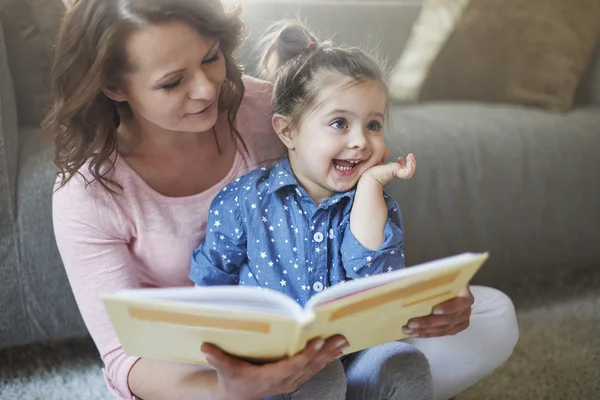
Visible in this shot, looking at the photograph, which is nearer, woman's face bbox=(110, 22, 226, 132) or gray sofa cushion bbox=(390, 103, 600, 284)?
woman's face bbox=(110, 22, 226, 132)

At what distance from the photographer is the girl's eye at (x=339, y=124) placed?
3.37ft

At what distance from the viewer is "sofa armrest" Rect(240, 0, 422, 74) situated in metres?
1.90

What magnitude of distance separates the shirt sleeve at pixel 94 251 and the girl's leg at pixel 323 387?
27cm

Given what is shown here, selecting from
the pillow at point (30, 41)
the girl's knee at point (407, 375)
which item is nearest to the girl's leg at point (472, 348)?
the girl's knee at point (407, 375)

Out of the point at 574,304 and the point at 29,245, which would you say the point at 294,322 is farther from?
the point at 574,304

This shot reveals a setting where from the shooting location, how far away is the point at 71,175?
3.39 feet

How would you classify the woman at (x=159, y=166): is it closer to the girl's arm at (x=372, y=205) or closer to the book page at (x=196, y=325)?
the book page at (x=196, y=325)

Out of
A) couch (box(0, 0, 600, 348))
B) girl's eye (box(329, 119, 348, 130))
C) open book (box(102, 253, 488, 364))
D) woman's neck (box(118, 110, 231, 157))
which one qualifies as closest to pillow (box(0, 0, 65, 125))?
couch (box(0, 0, 600, 348))

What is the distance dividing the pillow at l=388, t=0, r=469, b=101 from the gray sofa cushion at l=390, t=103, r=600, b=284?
0.41 feet

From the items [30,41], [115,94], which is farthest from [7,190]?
[115,94]

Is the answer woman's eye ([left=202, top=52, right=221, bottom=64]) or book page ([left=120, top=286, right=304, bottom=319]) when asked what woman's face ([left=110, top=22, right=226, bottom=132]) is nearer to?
woman's eye ([left=202, top=52, right=221, bottom=64])

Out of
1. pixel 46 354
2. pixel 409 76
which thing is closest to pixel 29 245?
pixel 46 354

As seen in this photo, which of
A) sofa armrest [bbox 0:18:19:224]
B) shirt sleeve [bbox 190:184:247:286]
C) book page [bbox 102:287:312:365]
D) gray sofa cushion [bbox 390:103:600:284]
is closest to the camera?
book page [bbox 102:287:312:365]

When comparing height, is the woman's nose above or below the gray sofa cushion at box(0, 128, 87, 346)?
above
